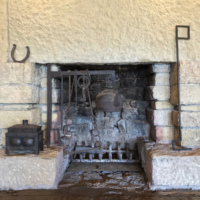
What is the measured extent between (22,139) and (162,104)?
1.30 meters

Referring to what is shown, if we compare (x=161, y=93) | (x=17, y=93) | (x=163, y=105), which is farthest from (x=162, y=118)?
(x=17, y=93)

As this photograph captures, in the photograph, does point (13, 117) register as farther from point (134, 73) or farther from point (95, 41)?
point (134, 73)

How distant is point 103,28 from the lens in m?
1.74

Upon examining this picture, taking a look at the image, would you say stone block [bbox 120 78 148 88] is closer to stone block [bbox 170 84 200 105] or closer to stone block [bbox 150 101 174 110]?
stone block [bbox 150 101 174 110]

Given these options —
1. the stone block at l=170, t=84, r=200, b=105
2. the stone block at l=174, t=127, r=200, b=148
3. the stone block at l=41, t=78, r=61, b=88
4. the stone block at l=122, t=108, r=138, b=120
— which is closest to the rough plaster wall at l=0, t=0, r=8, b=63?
the stone block at l=41, t=78, r=61, b=88

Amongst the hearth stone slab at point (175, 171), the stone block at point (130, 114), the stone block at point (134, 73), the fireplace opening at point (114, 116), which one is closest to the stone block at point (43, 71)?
the fireplace opening at point (114, 116)

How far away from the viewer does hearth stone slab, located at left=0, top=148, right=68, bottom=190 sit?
1535 millimetres

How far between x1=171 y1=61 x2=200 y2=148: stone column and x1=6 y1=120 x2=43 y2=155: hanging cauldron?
1.28 m

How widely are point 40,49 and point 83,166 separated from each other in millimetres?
1233

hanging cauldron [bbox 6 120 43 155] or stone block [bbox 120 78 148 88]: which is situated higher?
stone block [bbox 120 78 148 88]

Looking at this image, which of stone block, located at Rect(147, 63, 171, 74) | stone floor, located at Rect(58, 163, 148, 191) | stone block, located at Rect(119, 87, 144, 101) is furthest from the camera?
stone block, located at Rect(119, 87, 144, 101)

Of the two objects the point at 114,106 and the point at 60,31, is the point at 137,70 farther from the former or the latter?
the point at 60,31

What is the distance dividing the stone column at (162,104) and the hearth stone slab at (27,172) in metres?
1.01

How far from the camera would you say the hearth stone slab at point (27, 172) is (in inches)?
60.4
